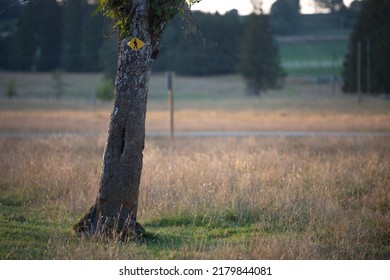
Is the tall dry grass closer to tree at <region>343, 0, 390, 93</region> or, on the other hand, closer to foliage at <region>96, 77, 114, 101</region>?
tree at <region>343, 0, 390, 93</region>

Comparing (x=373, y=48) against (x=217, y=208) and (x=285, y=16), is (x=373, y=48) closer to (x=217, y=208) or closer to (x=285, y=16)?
(x=217, y=208)

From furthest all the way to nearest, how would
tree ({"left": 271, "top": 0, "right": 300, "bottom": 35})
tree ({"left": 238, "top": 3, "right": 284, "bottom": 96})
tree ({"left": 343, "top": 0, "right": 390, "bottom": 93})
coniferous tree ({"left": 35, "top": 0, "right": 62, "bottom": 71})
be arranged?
tree ({"left": 271, "top": 0, "right": 300, "bottom": 35}) < tree ({"left": 238, "top": 3, "right": 284, "bottom": 96}) < coniferous tree ({"left": 35, "top": 0, "right": 62, "bottom": 71}) < tree ({"left": 343, "top": 0, "right": 390, "bottom": 93})

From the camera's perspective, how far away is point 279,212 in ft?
32.6

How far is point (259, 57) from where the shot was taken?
87188 millimetres

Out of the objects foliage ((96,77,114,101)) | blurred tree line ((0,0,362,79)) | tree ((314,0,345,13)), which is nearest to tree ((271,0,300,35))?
blurred tree line ((0,0,362,79))

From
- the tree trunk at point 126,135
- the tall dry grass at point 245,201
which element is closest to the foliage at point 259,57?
the tall dry grass at point 245,201

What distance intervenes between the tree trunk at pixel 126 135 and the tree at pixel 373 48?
137 feet

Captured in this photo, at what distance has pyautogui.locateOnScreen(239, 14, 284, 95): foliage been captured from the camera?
8544 cm

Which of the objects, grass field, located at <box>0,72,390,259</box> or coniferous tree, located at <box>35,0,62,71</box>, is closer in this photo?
grass field, located at <box>0,72,390,259</box>

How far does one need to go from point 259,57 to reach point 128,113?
8024 cm

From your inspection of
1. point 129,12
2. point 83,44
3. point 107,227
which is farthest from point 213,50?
point 107,227

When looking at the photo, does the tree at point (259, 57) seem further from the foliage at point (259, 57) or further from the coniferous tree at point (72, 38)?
the coniferous tree at point (72, 38)

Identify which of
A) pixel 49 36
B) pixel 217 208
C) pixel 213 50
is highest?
pixel 49 36

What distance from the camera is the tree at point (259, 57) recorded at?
280 feet
